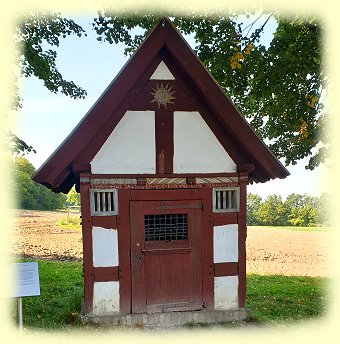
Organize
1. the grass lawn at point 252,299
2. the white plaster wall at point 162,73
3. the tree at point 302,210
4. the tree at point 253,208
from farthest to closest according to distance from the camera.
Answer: the tree at point 253,208 → the tree at point 302,210 → the grass lawn at point 252,299 → the white plaster wall at point 162,73

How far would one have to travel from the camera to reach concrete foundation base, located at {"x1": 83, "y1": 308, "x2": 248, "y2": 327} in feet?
20.1

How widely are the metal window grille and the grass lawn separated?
6.24ft

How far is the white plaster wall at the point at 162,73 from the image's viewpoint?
251 inches

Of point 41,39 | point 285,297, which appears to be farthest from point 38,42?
point 285,297

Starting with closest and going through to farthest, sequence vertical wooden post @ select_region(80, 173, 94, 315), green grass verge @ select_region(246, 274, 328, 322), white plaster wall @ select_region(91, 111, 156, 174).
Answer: vertical wooden post @ select_region(80, 173, 94, 315), white plaster wall @ select_region(91, 111, 156, 174), green grass verge @ select_region(246, 274, 328, 322)

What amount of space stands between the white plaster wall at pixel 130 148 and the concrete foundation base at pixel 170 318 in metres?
2.47

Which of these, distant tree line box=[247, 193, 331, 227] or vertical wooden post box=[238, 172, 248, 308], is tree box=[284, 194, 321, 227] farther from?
vertical wooden post box=[238, 172, 248, 308]

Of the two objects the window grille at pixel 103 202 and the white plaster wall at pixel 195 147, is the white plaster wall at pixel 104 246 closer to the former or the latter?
the window grille at pixel 103 202

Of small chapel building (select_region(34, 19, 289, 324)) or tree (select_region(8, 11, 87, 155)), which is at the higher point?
tree (select_region(8, 11, 87, 155))

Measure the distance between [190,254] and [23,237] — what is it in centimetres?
1957

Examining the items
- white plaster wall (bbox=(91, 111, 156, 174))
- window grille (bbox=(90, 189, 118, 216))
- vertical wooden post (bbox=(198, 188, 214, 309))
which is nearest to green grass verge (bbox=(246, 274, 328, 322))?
vertical wooden post (bbox=(198, 188, 214, 309))

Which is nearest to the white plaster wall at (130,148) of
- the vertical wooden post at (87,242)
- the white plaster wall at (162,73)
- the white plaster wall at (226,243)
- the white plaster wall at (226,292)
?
the vertical wooden post at (87,242)

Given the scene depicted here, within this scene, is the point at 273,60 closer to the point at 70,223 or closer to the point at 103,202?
the point at 103,202

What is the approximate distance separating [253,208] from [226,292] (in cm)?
4211
